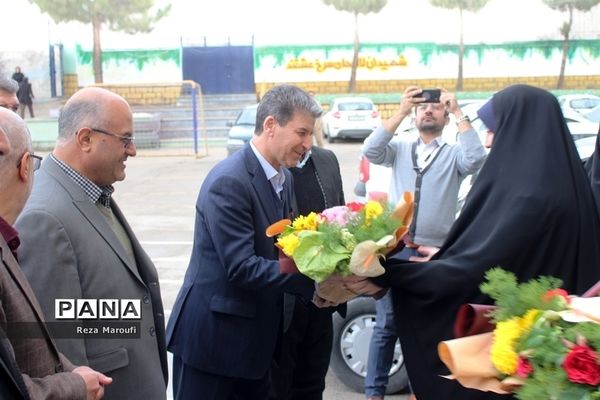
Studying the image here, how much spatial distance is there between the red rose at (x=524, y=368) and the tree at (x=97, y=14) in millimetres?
38539

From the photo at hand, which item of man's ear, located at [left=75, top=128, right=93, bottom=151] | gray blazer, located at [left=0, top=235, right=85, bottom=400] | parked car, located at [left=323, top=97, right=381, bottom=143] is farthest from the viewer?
parked car, located at [left=323, top=97, right=381, bottom=143]

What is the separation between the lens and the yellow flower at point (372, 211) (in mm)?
3561

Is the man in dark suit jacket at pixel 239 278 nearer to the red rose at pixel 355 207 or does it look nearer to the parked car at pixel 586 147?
the red rose at pixel 355 207

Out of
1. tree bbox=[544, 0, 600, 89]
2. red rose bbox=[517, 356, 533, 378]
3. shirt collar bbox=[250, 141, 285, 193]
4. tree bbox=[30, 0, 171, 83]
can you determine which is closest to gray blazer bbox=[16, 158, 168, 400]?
shirt collar bbox=[250, 141, 285, 193]

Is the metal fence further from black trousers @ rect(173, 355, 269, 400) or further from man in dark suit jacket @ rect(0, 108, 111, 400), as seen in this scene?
man in dark suit jacket @ rect(0, 108, 111, 400)

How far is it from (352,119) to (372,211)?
25.2 m

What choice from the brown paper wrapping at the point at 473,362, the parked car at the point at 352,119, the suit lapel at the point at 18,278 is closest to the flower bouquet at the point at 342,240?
the brown paper wrapping at the point at 473,362

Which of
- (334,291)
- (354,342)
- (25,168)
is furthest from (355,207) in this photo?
(354,342)

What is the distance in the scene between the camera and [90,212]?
3121 millimetres

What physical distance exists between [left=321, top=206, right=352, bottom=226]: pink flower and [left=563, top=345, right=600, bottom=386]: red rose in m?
1.51

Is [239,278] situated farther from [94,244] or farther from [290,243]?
[94,244]

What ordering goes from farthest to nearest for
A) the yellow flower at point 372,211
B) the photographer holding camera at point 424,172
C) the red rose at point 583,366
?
1. the photographer holding camera at point 424,172
2. the yellow flower at point 372,211
3. the red rose at point 583,366

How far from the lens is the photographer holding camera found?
5.39 metres

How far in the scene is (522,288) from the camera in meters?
2.49
